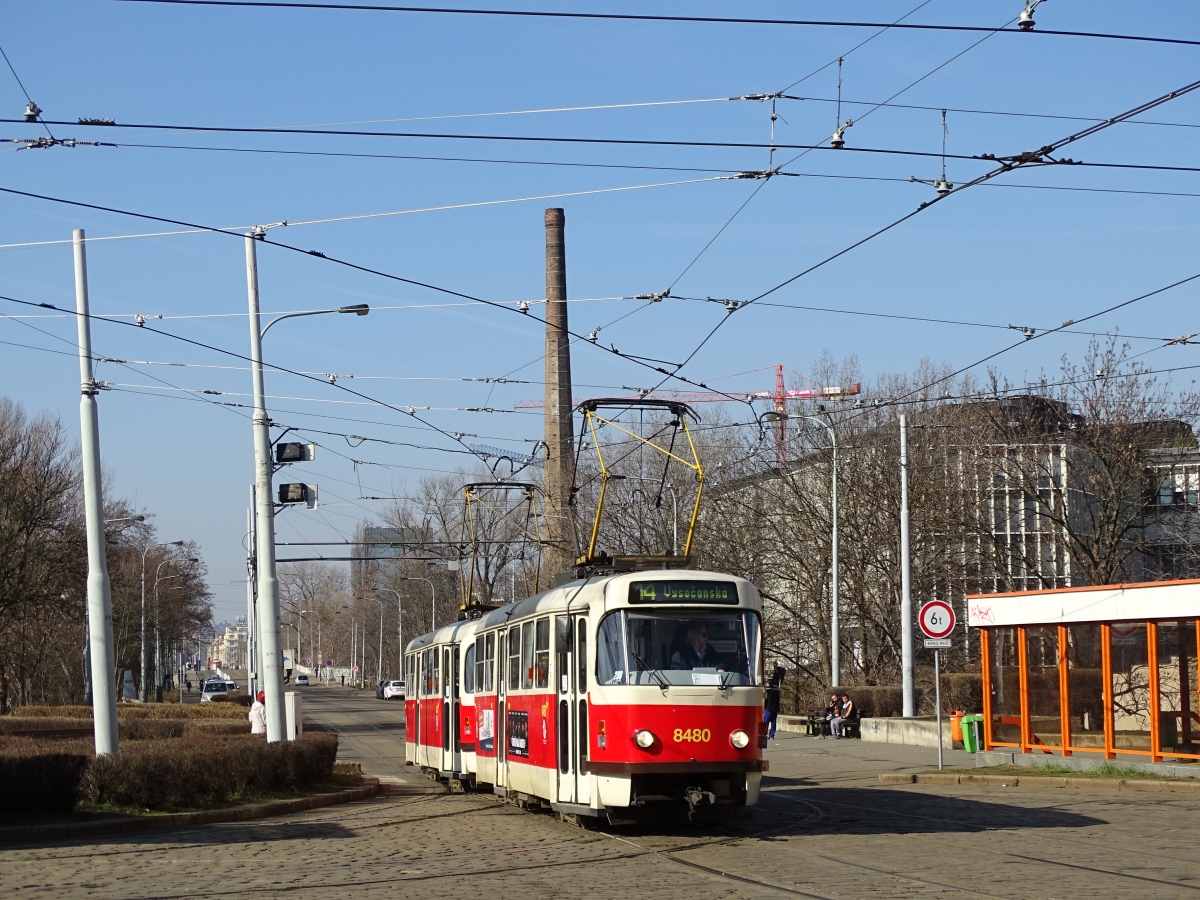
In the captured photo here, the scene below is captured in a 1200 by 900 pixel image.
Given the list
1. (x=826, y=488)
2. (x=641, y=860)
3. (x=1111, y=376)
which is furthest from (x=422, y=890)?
(x=826, y=488)

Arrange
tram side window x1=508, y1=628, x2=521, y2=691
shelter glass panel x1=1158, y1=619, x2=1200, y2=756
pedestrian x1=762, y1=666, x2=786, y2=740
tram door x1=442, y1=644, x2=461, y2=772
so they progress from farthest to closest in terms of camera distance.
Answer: tram door x1=442, y1=644, x2=461, y2=772, shelter glass panel x1=1158, y1=619, x2=1200, y2=756, tram side window x1=508, y1=628, x2=521, y2=691, pedestrian x1=762, y1=666, x2=786, y2=740

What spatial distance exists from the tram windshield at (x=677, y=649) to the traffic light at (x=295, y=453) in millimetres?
10379

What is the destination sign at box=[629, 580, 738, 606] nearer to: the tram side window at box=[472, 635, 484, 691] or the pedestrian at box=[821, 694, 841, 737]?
the tram side window at box=[472, 635, 484, 691]

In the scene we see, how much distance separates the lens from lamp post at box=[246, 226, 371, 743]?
2323 centimetres

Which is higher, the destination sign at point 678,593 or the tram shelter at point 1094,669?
the destination sign at point 678,593

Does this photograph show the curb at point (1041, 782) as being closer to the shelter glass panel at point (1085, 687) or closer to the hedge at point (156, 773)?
the shelter glass panel at point (1085, 687)

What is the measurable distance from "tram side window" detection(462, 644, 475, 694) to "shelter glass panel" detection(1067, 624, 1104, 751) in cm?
974

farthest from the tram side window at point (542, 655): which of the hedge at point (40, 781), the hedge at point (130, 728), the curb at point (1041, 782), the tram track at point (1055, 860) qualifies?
the hedge at point (130, 728)

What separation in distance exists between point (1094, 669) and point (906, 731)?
33.8 feet

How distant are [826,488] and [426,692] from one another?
23768 mm

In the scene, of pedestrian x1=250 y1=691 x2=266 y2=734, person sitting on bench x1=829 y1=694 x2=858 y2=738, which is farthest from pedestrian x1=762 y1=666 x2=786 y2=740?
pedestrian x1=250 y1=691 x2=266 y2=734

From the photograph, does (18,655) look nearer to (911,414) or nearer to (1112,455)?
(911,414)

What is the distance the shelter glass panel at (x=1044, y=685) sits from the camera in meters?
24.6

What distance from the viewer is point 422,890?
11.3 metres
